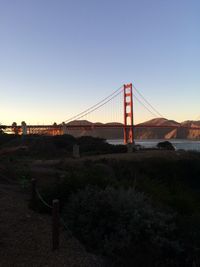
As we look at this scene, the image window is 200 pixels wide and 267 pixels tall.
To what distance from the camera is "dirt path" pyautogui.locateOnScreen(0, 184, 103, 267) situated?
4328mm

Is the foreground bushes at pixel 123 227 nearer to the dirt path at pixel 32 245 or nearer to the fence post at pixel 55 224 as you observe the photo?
the dirt path at pixel 32 245

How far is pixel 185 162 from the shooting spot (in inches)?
774

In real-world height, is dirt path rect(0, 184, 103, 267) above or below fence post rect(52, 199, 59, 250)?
below

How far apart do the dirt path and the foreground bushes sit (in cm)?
29

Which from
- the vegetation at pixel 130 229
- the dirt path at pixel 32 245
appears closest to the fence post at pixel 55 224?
the dirt path at pixel 32 245

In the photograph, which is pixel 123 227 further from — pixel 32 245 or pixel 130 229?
pixel 32 245

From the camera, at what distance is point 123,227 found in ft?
16.3

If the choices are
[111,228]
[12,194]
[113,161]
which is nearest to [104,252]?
[111,228]

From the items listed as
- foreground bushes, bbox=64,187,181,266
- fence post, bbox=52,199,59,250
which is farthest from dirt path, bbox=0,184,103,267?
foreground bushes, bbox=64,187,181,266

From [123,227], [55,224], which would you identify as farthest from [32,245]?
[123,227]

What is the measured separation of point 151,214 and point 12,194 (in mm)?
4572

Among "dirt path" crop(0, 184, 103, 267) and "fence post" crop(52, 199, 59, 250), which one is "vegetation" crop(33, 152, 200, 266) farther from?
"fence post" crop(52, 199, 59, 250)

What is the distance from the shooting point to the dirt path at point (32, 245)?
14.2ft

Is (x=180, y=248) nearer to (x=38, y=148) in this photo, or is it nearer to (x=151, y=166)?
(x=151, y=166)
